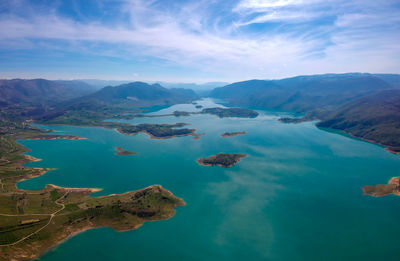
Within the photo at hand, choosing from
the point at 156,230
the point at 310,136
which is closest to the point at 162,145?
the point at 156,230

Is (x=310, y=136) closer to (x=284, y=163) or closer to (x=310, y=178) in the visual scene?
(x=284, y=163)

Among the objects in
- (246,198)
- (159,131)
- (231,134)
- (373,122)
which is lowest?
Result: (246,198)

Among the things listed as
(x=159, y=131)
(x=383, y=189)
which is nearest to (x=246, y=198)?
(x=383, y=189)

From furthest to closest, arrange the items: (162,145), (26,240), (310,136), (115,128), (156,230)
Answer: (115,128), (310,136), (162,145), (156,230), (26,240)

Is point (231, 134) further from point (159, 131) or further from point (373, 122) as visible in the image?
point (373, 122)

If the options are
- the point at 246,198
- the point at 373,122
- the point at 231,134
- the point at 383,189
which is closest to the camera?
the point at 246,198

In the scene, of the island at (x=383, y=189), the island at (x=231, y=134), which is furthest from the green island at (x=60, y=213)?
the island at (x=231, y=134)

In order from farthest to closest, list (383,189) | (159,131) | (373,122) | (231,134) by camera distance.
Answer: (373,122) → (159,131) → (231,134) → (383,189)
